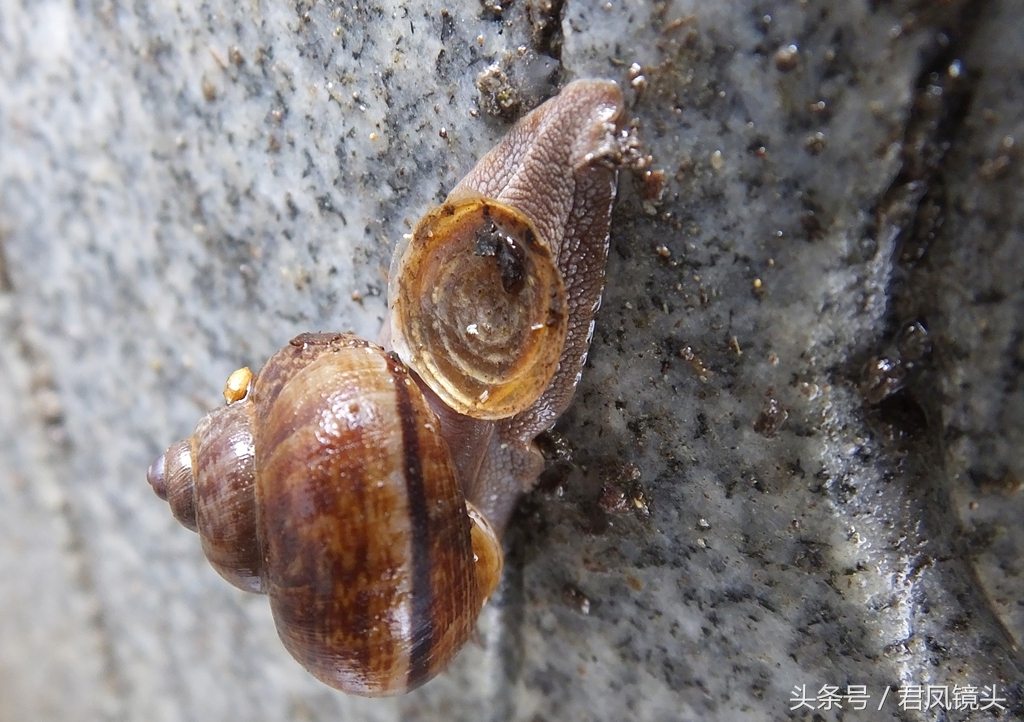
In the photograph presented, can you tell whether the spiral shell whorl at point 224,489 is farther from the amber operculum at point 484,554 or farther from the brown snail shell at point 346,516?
the amber operculum at point 484,554

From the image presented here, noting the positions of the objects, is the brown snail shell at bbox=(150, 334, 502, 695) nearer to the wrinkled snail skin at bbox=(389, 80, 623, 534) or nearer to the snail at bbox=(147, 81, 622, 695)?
the snail at bbox=(147, 81, 622, 695)

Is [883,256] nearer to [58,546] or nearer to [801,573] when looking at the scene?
[801,573]

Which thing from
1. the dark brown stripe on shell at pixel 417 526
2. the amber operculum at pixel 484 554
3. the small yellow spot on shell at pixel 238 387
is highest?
the small yellow spot on shell at pixel 238 387

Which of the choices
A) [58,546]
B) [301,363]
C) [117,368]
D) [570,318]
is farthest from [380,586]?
[58,546]

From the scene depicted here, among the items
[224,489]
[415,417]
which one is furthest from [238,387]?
[415,417]

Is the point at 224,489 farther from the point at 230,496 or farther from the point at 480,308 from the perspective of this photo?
the point at 480,308

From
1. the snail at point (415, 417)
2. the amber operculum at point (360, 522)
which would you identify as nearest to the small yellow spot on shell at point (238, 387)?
the snail at point (415, 417)
